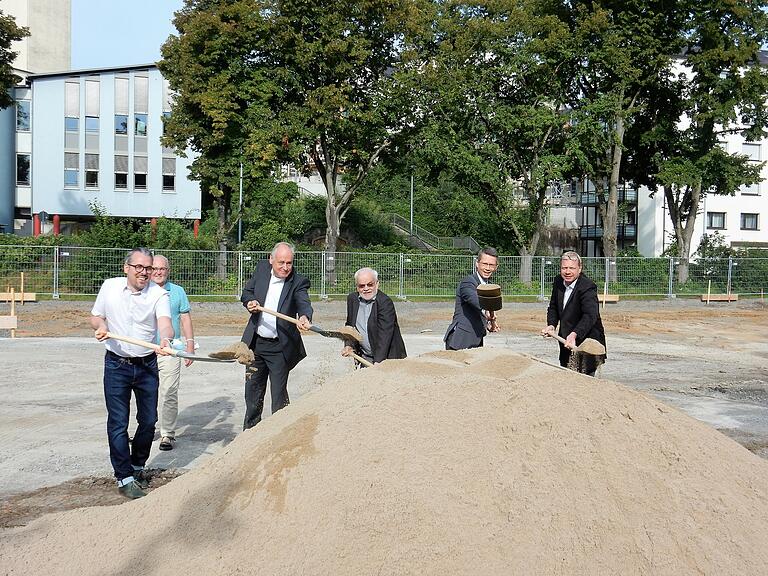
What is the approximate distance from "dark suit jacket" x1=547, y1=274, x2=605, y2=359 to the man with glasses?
11.9 ft

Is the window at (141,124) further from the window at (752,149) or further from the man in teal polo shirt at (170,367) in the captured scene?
the man in teal polo shirt at (170,367)

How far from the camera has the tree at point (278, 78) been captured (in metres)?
28.2

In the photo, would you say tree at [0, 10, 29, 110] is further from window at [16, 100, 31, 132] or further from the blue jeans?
the blue jeans

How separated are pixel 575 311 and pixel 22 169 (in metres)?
46.6

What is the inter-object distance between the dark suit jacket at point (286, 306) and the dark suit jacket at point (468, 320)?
1.47 meters

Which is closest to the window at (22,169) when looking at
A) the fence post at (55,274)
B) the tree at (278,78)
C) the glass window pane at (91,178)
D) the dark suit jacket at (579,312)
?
the glass window pane at (91,178)

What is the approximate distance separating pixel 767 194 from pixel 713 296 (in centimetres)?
2327

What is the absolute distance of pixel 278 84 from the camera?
95.3 ft

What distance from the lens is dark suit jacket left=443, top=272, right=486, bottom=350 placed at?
24.2 ft

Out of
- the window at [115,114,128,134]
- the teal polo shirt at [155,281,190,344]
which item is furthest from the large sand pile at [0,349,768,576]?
the window at [115,114,128,134]

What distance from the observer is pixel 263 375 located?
679cm

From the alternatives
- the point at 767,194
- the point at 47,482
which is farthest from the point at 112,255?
the point at 767,194

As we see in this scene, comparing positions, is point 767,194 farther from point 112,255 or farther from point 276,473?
point 276,473

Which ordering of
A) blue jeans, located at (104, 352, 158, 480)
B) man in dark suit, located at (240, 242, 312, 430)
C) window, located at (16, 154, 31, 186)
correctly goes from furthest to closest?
1. window, located at (16, 154, 31, 186)
2. man in dark suit, located at (240, 242, 312, 430)
3. blue jeans, located at (104, 352, 158, 480)
